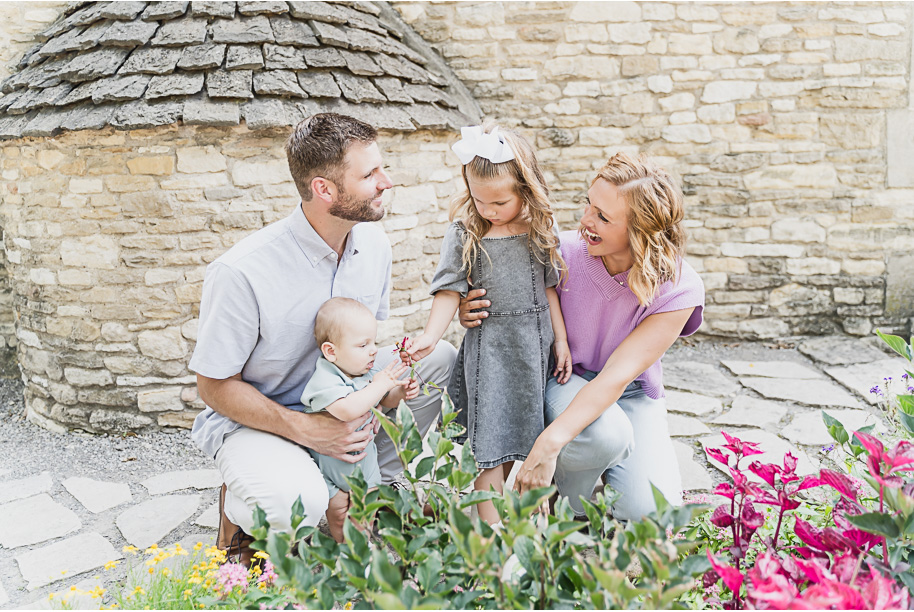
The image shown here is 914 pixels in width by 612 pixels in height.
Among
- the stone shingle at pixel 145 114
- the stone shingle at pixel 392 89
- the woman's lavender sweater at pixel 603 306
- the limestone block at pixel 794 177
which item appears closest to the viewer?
the woman's lavender sweater at pixel 603 306

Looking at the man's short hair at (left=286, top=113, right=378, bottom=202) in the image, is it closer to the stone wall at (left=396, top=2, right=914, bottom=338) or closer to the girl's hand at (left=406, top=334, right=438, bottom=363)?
the girl's hand at (left=406, top=334, right=438, bottom=363)

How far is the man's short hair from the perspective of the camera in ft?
7.47

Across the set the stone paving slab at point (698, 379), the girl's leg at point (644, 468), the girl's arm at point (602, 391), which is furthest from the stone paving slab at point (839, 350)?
the girl's arm at point (602, 391)

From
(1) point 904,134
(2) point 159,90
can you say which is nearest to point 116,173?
(2) point 159,90

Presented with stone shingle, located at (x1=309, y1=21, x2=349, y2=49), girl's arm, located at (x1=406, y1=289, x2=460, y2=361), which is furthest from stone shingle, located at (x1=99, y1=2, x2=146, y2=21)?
girl's arm, located at (x1=406, y1=289, x2=460, y2=361)

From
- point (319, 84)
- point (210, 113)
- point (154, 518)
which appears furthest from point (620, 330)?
point (210, 113)

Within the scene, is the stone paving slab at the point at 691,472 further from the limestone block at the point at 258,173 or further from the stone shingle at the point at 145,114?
the stone shingle at the point at 145,114

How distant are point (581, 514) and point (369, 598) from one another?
5.06 ft

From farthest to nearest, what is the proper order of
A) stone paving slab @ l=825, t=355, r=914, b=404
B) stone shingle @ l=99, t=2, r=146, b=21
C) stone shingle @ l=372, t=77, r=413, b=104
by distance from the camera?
stone paving slab @ l=825, t=355, r=914, b=404 < stone shingle @ l=372, t=77, r=413, b=104 < stone shingle @ l=99, t=2, r=146, b=21

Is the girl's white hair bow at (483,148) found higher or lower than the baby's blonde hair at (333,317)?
higher

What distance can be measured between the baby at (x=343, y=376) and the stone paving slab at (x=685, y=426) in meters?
1.96

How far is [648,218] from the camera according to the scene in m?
2.17

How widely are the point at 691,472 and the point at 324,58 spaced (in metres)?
3.03

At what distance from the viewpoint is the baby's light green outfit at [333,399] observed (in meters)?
2.14
